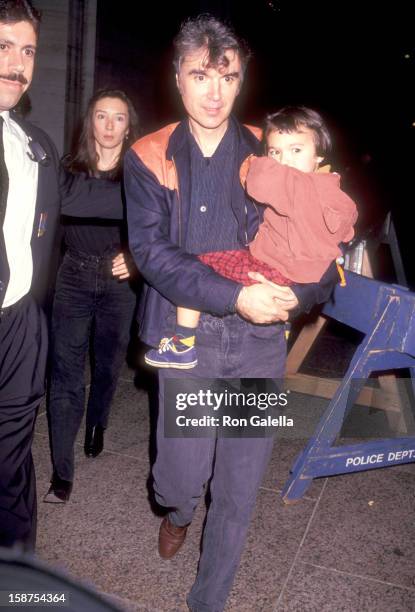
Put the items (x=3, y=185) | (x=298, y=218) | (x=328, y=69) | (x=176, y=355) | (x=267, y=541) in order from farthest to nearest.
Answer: (x=328, y=69)
(x=267, y=541)
(x=176, y=355)
(x=298, y=218)
(x=3, y=185)

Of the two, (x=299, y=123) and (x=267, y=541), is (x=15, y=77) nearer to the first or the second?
(x=299, y=123)

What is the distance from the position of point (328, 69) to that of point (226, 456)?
42.3 feet

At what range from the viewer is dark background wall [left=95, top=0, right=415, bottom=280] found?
8.82m

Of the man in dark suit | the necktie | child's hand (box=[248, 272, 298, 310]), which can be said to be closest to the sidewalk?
the man in dark suit

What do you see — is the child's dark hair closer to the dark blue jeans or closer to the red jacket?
the red jacket

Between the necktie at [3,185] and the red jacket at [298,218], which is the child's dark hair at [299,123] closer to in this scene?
the red jacket at [298,218]

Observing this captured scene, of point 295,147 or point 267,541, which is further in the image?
point 267,541

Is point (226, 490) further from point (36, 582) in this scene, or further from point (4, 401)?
point (36, 582)

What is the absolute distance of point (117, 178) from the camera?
3.92 metres

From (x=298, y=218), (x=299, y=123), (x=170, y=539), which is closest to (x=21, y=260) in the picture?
(x=298, y=218)

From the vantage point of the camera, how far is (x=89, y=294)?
12.4ft

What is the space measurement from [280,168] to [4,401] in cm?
155

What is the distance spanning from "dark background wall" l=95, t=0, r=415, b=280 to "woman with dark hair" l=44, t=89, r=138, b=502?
4.66 metres

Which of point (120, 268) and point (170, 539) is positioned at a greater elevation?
point (120, 268)
